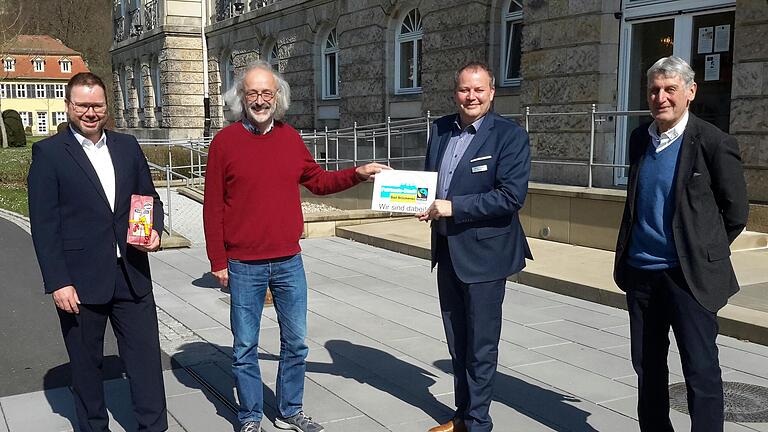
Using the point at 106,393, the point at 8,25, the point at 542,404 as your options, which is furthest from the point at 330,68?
the point at 8,25

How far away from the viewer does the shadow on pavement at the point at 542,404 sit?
4.54 metres

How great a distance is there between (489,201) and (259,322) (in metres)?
1.52

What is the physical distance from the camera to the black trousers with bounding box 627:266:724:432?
3.61 m

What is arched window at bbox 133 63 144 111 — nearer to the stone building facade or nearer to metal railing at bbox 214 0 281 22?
metal railing at bbox 214 0 281 22

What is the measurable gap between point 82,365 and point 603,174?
29.7 feet

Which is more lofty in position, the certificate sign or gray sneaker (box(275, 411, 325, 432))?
the certificate sign

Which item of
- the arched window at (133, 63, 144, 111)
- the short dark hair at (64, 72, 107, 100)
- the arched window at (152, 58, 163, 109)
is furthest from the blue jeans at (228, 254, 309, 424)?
the arched window at (133, 63, 144, 111)

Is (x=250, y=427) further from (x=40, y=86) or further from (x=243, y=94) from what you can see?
(x=40, y=86)

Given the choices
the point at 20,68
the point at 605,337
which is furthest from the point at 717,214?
the point at 20,68

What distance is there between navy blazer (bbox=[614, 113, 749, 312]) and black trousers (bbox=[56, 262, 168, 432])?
2.87 meters

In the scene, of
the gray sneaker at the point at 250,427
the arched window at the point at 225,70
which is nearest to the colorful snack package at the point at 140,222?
the gray sneaker at the point at 250,427

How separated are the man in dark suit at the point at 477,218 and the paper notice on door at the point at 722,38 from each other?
717cm

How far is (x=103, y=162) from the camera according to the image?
3.99m

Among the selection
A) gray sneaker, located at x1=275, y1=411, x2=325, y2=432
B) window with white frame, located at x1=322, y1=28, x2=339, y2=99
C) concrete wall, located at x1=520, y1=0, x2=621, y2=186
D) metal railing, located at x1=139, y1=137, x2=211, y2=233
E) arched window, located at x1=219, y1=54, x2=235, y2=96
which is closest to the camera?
gray sneaker, located at x1=275, y1=411, x2=325, y2=432
